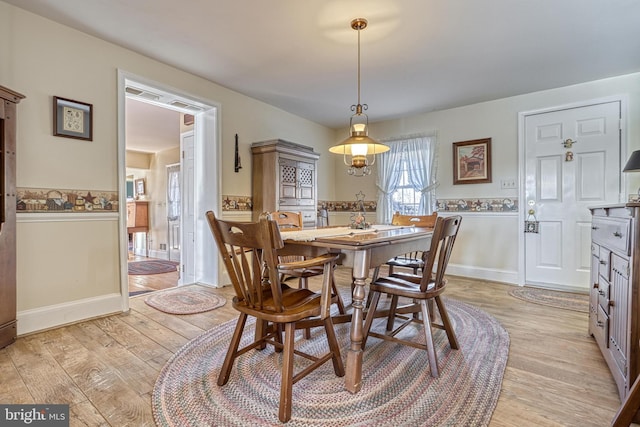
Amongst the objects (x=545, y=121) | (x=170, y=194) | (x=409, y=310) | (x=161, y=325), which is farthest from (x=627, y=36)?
(x=170, y=194)

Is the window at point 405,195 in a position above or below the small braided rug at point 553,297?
above

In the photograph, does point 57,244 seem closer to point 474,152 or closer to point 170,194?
point 170,194

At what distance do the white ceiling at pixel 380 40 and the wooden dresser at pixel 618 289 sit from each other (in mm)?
1489

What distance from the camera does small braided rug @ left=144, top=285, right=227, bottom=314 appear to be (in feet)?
9.04

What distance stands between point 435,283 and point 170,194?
5.63 m

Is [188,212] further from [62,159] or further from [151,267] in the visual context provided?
[151,267]

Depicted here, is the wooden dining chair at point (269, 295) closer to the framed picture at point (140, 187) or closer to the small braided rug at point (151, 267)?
the small braided rug at point (151, 267)

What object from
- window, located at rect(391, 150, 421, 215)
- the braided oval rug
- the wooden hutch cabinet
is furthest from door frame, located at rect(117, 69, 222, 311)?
window, located at rect(391, 150, 421, 215)

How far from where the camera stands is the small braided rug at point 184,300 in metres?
2.75

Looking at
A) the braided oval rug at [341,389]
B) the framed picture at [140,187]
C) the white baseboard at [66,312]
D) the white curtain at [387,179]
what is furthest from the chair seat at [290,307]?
the framed picture at [140,187]

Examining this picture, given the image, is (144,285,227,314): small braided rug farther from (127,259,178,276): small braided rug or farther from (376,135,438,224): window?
(376,135,438,224): window

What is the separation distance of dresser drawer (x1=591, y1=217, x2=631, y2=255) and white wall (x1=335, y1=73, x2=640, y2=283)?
1.97 meters

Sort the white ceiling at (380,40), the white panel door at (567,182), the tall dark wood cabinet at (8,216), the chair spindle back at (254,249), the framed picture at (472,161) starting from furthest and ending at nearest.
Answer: the framed picture at (472,161)
the white panel door at (567,182)
the white ceiling at (380,40)
the tall dark wood cabinet at (8,216)
the chair spindle back at (254,249)

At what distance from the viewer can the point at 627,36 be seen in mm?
2430
